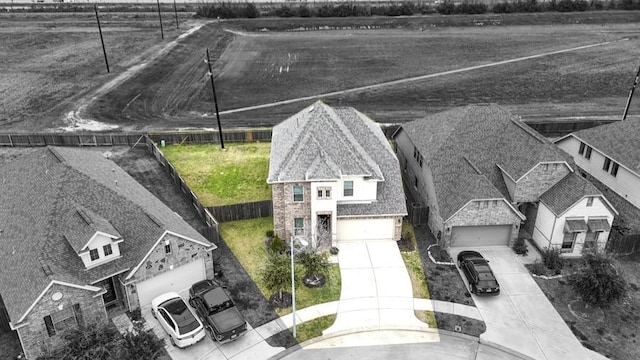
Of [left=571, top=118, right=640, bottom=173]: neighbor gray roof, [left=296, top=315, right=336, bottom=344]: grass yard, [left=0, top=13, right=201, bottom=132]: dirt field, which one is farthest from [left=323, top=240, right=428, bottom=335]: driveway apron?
[left=0, top=13, right=201, bottom=132]: dirt field

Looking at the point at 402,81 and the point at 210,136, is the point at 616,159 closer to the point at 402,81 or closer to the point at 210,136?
the point at 402,81

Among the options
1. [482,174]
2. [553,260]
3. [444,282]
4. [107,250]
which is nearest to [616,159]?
[482,174]

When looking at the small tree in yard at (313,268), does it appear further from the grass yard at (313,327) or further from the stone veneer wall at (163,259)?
the stone veneer wall at (163,259)

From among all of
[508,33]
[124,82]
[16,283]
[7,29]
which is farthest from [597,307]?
[7,29]

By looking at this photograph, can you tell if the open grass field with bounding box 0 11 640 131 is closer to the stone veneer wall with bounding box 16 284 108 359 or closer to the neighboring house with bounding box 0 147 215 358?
the neighboring house with bounding box 0 147 215 358

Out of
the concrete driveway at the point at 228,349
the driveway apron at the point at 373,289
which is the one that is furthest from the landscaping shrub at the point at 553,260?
the concrete driveway at the point at 228,349
